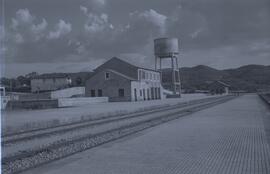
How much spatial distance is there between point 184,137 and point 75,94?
5471 centimetres

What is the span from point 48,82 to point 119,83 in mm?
33373

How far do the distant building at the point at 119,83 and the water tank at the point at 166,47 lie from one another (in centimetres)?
986

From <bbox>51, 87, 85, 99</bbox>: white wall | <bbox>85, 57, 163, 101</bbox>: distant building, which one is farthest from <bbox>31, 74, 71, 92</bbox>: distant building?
<bbox>85, 57, 163, 101</bbox>: distant building

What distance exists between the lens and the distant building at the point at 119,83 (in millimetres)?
59000

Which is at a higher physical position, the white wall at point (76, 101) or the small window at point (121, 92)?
the small window at point (121, 92)

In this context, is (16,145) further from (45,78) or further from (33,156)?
(45,78)

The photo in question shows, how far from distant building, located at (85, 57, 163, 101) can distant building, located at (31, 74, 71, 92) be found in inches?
938

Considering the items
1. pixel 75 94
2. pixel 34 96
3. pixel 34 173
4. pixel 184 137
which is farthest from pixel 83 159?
pixel 75 94

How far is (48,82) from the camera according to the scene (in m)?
88.2

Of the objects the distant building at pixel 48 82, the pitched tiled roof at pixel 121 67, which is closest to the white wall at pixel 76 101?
the pitched tiled roof at pixel 121 67

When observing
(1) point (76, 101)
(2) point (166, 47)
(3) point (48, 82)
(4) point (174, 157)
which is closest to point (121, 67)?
(2) point (166, 47)

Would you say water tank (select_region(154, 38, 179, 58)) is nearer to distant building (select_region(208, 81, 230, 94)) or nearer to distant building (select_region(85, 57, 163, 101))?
distant building (select_region(85, 57, 163, 101))

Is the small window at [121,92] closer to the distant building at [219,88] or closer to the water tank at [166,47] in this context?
the water tank at [166,47]

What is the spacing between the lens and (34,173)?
7.85 metres
